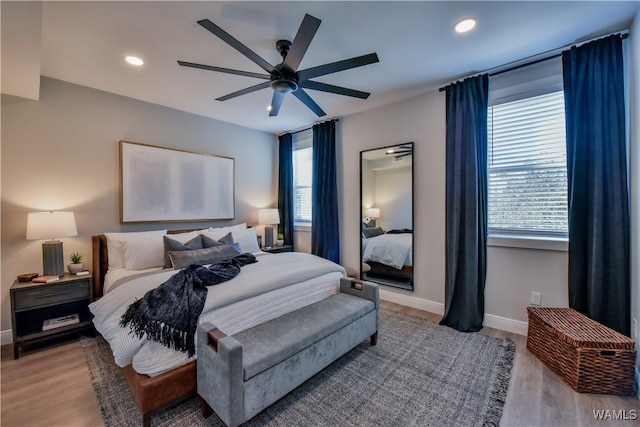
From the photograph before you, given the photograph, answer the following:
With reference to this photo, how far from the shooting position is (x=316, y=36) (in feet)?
7.36

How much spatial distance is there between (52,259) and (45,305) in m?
0.45

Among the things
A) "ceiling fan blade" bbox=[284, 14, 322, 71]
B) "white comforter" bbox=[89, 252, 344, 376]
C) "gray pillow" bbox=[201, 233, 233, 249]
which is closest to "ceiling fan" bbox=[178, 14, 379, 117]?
"ceiling fan blade" bbox=[284, 14, 322, 71]

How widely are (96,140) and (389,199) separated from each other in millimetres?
3636

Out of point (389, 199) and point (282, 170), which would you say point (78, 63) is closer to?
point (282, 170)

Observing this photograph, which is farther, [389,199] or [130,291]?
[389,199]

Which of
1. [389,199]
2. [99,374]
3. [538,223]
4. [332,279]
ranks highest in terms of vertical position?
[389,199]

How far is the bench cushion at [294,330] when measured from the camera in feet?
5.33

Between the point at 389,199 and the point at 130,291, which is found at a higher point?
the point at 389,199

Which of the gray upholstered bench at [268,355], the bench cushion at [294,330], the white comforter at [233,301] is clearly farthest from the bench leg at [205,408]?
the bench cushion at [294,330]

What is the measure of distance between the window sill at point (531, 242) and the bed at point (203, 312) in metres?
1.70

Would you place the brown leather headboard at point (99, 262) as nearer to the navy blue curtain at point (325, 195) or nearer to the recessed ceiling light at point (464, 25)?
the navy blue curtain at point (325, 195)

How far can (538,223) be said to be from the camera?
2.72m

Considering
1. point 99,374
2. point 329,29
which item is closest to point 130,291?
Result: point 99,374

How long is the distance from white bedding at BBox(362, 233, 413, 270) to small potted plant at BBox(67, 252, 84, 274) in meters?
Answer: 3.36
